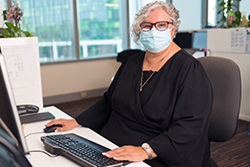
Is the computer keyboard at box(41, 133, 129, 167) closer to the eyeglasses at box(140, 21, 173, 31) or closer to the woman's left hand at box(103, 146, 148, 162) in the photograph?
the woman's left hand at box(103, 146, 148, 162)

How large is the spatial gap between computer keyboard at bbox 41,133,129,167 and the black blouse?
0.22m

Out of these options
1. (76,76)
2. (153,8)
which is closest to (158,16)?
(153,8)

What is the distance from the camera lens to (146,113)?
1.35 m

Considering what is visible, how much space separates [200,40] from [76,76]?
2.12 m

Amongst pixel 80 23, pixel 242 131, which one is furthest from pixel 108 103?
pixel 80 23

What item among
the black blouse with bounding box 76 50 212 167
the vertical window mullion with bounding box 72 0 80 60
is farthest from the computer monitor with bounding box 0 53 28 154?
the vertical window mullion with bounding box 72 0 80 60

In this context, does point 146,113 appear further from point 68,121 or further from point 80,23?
point 80,23

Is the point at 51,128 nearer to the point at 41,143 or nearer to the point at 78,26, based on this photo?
the point at 41,143

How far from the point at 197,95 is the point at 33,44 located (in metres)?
1.01

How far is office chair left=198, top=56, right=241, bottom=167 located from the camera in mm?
1440

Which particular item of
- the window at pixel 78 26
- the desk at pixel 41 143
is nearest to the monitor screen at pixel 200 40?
the window at pixel 78 26

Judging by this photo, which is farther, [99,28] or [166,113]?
[99,28]

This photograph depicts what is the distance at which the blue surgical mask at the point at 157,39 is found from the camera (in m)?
1.48

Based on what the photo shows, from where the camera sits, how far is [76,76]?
4.89 m
